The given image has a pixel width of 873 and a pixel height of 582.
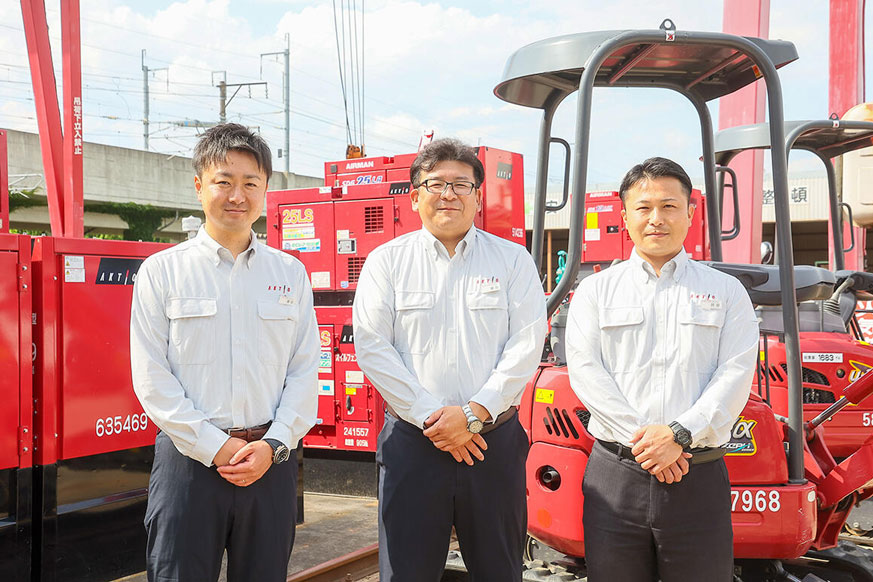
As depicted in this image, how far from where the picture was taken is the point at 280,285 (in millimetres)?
2842

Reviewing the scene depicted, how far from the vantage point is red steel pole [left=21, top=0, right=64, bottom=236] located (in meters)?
6.44

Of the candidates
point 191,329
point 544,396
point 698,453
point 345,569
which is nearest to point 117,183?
point 345,569

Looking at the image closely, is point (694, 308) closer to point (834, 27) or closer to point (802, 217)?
point (834, 27)

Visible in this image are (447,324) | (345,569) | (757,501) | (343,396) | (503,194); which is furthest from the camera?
(503,194)

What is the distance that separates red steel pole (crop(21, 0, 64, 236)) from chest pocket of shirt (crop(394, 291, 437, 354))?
14.9 feet


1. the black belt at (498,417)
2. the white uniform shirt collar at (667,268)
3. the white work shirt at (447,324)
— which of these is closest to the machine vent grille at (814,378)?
the white uniform shirt collar at (667,268)

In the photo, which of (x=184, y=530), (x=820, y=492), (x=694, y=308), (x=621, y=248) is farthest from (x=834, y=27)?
(x=184, y=530)

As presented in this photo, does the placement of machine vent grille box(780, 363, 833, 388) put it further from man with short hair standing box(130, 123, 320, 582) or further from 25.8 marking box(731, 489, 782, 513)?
man with short hair standing box(130, 123, 320, 582)

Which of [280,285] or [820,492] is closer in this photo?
[280,285]

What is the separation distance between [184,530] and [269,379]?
1.77 feet

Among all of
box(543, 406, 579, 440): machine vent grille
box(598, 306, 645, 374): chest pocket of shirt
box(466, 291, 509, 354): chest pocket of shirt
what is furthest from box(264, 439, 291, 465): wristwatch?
box(543, 406, 579, 440): machine vent grille

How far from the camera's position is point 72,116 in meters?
6.78

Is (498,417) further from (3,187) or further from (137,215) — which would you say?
(137,215)

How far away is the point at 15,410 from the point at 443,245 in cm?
259
